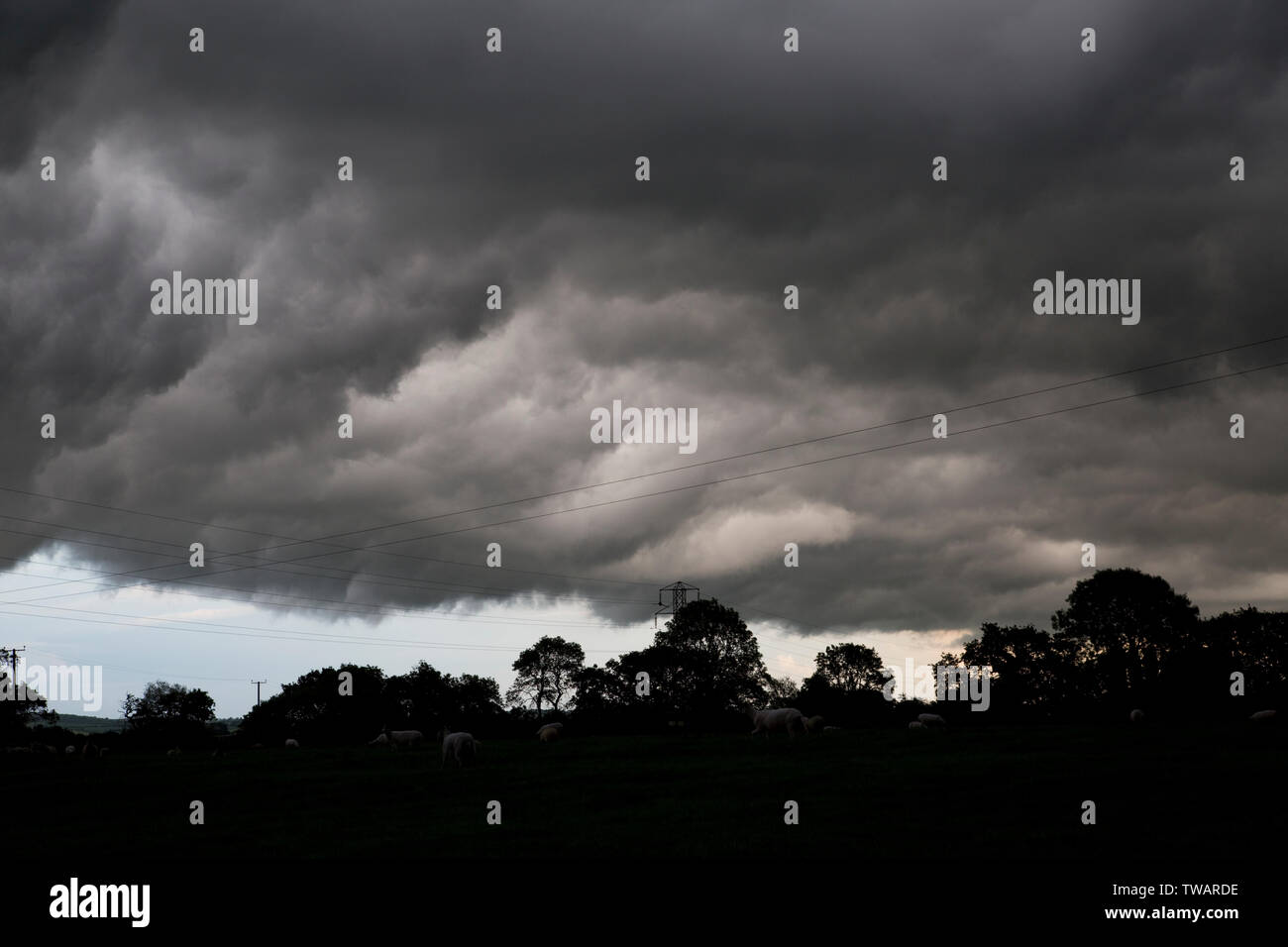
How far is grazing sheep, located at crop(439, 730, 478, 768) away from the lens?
48.8 m

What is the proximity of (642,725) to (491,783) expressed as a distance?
172ft

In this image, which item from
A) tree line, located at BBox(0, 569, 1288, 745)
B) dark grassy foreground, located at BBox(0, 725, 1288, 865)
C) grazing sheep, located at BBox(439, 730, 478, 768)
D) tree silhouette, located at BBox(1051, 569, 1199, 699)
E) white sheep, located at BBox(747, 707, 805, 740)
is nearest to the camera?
dark grassy foreground, located at BBox(0, 725, 1288, 865)

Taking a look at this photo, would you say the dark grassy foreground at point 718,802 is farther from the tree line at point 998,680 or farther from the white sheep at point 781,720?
the tree line at point 998,680

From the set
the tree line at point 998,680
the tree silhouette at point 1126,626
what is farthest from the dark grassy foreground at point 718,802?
the tree silhouette at point 1126,626

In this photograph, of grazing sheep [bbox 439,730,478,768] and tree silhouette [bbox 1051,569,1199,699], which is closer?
grazing sheep [bbox 439,730,478,768]

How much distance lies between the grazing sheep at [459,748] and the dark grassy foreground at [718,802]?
1.35 metres

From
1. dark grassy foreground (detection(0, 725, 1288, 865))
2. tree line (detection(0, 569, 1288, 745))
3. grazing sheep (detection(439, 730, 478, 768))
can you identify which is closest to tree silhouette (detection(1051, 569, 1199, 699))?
tree line (detection(0, 569, 1288, 745))

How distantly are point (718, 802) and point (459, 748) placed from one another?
2162 centimetres

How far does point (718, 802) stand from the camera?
31500 millimetres

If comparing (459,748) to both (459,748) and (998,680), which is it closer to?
(459,748)

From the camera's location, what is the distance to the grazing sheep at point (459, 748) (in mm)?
48781

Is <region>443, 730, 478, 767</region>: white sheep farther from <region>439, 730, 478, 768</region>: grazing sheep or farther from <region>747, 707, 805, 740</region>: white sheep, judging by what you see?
<region>747, 707, 805, 740</region>: white sheep

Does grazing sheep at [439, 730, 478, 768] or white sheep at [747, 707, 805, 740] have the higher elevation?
grazing sheep at [439, 730, 478, 768]

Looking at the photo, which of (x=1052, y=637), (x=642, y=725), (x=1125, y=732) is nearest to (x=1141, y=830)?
(x=1125, y=732)
